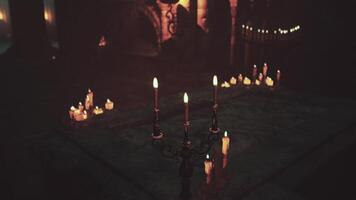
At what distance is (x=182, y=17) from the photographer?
498 inches

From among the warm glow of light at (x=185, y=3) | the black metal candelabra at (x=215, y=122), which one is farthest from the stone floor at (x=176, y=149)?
the warm glow of light at (x=185, y=3)

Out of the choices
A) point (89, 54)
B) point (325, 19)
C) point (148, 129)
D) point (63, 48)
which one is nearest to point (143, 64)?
point (89, 54)

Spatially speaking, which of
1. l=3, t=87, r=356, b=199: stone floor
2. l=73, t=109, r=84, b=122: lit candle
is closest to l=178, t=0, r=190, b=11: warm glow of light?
l=3, t=87, r=356, b=199: stone floor

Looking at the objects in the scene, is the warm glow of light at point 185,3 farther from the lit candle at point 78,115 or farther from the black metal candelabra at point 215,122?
the black metal candelabra at point 215,122

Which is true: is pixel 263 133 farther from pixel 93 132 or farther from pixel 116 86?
pixel 116 86

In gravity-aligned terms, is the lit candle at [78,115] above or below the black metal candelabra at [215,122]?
below

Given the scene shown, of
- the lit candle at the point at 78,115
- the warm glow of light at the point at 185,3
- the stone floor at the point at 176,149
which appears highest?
the warm glow of light at the point at 185,3

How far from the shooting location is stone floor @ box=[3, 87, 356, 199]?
379 cm

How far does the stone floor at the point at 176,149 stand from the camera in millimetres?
3793

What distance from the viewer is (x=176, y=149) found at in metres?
4.84

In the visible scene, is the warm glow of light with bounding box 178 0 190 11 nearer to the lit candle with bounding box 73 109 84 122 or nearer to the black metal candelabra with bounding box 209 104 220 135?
the lit candle with bounding box 73 109 84 122

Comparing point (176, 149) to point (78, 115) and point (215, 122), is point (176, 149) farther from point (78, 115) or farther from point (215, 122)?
point (78, 115)

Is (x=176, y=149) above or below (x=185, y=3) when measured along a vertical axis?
below

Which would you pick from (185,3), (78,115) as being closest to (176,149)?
(78,115)
